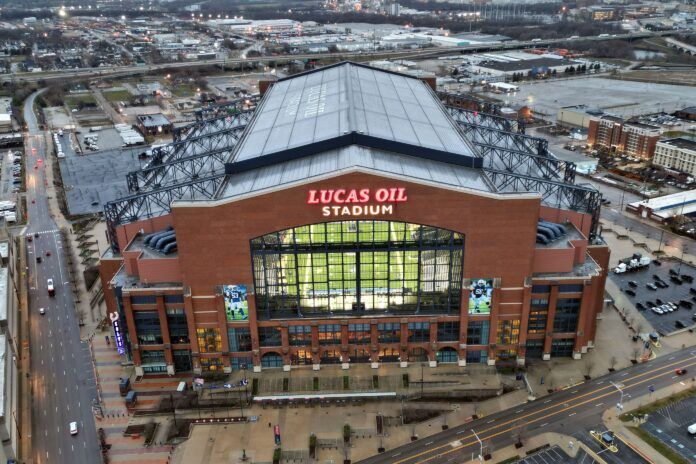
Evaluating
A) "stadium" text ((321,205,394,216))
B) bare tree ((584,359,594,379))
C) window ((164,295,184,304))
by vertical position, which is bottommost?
bare tree ((584,359,594,379))

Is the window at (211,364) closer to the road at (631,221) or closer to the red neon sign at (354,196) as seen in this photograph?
the red neon sign at (354,196)

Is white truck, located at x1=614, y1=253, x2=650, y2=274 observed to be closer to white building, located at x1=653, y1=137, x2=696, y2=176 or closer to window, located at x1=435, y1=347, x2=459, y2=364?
window, located at x1=435, y1=347, x2=459, y2=364

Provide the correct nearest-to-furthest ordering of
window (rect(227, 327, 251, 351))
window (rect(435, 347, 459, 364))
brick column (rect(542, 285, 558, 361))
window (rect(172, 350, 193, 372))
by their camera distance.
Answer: brick column (rect(542, 285, 558, 361)), window (rect(227, 327, 251, 351)), window (rect(172, 350, 193, 372)), window (rect(435, 347, 459, 364))

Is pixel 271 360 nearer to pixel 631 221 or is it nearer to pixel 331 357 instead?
pixel 331 357

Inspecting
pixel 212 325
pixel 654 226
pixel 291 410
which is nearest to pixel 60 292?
pixel 212 325

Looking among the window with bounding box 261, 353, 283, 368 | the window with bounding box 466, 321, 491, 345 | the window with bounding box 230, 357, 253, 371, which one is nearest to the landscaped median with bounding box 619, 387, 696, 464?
the window with bounding box 466, 321, 491, 345

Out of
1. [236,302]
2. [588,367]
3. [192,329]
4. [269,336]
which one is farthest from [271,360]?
[588,367]

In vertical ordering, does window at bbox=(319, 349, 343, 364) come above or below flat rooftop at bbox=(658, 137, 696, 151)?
below
